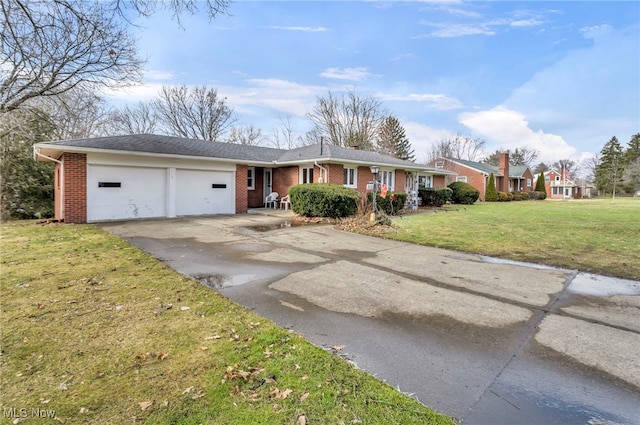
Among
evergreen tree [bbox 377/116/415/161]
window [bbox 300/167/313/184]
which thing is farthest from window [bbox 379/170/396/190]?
evergreen tree [bbox 377/116/415/161]

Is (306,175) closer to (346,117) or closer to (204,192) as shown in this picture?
(204,192)

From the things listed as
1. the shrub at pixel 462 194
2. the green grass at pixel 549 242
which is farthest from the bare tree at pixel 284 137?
the green grass at pixel 549 242

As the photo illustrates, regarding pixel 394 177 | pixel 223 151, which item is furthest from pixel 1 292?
pixel 394 177

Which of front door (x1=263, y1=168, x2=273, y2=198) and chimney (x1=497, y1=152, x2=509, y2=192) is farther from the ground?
chimney (x1=497, y1=152, x2=509, y2=192)

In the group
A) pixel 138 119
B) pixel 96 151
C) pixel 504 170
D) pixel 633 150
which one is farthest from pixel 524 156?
pixel 96 151

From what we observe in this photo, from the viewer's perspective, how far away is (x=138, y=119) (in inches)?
1273

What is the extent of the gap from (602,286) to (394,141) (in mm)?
41403

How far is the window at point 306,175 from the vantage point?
681 inches

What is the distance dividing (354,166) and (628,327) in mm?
14756

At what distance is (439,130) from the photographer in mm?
51062

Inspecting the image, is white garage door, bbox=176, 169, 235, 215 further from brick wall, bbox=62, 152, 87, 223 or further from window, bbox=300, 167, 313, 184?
window, bbox=300, 167, 313, 184

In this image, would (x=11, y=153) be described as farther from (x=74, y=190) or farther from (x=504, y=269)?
(x=504, y=269)

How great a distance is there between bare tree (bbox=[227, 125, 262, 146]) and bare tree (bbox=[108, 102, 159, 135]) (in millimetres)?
7737

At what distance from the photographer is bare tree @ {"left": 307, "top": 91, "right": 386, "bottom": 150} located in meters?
35.8
